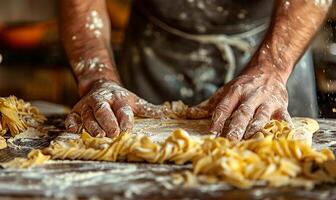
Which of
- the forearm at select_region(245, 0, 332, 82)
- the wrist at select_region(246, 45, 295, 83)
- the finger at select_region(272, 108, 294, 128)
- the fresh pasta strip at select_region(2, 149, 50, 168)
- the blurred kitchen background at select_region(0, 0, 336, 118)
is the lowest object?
the blurred kitchen background at select_region(0, 0, 336, 118)

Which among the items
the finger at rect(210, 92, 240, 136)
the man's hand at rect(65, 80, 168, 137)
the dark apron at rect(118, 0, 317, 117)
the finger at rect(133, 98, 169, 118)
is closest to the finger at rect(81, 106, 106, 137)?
the man's hand at rect(65, 80, 168, 137)

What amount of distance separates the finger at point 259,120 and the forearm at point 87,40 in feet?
1.80

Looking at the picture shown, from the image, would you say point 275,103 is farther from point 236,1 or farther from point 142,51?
point 142,51

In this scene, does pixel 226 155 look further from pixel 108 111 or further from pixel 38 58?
pixel 38 58

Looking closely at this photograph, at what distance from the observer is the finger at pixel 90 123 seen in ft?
5.84

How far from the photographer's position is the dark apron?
2.56 m

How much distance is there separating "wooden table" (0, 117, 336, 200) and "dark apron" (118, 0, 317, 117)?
3.81 feet

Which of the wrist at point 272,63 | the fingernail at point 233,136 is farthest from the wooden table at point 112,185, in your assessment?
the wrist at point 272,63

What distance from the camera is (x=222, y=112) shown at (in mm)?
1753

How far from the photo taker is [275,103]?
5.89 ft

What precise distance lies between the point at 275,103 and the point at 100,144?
19.8 inches

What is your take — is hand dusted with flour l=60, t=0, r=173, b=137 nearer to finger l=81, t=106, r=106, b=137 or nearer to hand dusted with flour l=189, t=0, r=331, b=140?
finger l=81, t=106, r=106, b=137

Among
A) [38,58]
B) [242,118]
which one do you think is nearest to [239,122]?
[242,118]

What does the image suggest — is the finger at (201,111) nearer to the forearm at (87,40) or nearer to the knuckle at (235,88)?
the knuckle at (235,88)
